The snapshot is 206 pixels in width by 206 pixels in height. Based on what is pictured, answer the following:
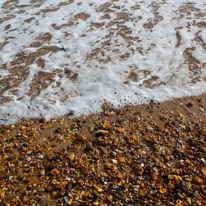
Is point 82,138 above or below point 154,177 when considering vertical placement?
above

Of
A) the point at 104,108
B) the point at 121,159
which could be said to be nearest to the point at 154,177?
the point at 121,159

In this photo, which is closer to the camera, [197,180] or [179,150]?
[197,180]

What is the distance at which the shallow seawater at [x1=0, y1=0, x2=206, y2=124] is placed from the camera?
3.82 metres

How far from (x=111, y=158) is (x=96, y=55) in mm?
2976

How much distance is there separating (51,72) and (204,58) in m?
3.71

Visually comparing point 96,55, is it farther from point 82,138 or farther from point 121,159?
point 121,159

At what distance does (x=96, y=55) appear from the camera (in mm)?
4898

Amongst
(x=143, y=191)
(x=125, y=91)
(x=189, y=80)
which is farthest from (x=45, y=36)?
(x=143, y=191)

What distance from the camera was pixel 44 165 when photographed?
267 centimetres

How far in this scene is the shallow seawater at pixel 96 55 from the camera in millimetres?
3824

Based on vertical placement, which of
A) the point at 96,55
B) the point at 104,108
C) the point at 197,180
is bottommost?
the point at 197,180

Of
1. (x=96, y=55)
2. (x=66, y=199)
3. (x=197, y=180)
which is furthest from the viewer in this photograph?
(x=96, y=55)

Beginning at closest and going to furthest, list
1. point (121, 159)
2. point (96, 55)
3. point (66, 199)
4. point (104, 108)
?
point (66, 199) < point (121, 159) < point (104, 108) < point (96, 55)

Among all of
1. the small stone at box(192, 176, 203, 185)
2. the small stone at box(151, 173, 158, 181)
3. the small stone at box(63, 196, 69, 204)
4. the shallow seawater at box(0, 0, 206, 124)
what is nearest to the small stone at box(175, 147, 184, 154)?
the small stone at box(192, 176, 203, 185)
